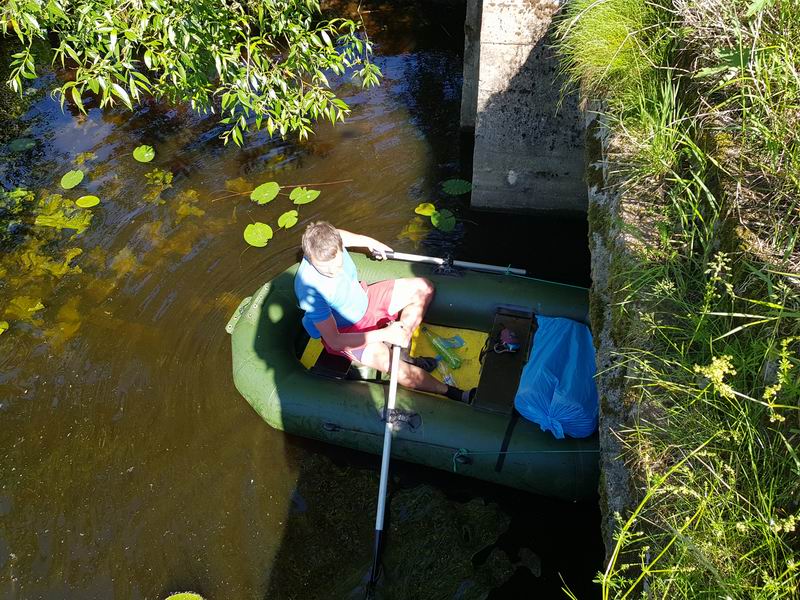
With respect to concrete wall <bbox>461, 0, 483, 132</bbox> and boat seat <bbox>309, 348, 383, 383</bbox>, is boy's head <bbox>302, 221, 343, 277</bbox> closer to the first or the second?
boat seat <bbox>309, 348, 383, 383</bbox>

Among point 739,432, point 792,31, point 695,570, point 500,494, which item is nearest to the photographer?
point 695,570

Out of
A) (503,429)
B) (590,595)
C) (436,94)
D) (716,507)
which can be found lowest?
(590,595)

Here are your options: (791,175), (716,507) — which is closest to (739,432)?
(716,507)

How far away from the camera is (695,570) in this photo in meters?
1.52

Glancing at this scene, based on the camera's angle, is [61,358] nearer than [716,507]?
No

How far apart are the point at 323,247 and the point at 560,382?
1.53m

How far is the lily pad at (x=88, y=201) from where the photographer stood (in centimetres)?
564

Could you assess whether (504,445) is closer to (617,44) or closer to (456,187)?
(617,44)

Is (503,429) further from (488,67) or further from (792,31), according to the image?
(488,67)

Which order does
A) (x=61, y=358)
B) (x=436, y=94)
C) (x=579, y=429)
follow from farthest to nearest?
(x=436, y=94) < (x=61, y=358) < (x=579, y=429)

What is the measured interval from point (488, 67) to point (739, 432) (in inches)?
128

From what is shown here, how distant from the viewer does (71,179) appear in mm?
5895

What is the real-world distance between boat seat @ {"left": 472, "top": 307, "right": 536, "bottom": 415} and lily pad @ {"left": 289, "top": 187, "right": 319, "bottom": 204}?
2.44 metres

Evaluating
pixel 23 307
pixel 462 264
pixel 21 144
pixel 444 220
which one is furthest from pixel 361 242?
pixel 21 144
